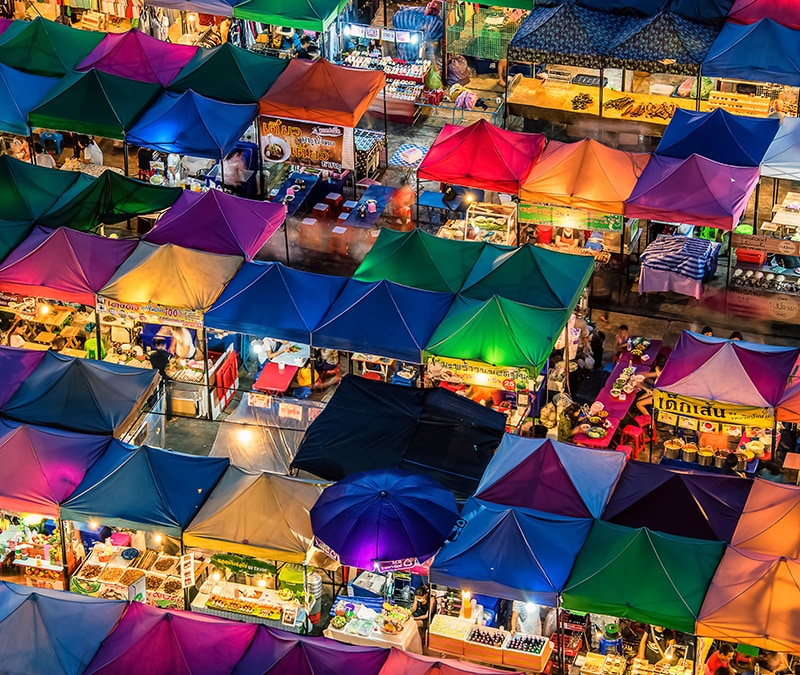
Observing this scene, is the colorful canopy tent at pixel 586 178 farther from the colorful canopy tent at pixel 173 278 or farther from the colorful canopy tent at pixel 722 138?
the colorful canopy tent at pixel 173 278

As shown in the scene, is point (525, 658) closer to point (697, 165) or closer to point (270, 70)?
point (697, 165)

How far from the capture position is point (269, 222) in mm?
33344

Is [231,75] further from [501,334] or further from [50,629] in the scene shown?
[50,629]

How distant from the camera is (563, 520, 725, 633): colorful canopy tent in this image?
80.9 feet

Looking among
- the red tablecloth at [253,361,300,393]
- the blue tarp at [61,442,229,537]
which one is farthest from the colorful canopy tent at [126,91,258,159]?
the blue tarp at [61,442,229,537]

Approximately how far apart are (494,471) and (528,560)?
2089 millimetres

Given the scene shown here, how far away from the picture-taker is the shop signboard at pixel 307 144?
36281mm

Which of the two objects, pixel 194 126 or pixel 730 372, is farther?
pixel 194 126

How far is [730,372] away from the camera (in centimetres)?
Result: 2906

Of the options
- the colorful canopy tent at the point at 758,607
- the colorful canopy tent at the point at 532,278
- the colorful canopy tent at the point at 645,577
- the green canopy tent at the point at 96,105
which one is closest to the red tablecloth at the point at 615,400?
the colorful canopy tent at the point at 532,278

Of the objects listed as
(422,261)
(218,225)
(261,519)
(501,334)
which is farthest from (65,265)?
(501,334)

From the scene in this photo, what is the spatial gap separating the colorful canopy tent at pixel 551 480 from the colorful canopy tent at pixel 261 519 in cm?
272

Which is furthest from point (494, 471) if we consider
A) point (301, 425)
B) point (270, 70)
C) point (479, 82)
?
point (479, 82)

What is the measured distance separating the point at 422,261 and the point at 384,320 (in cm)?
192
